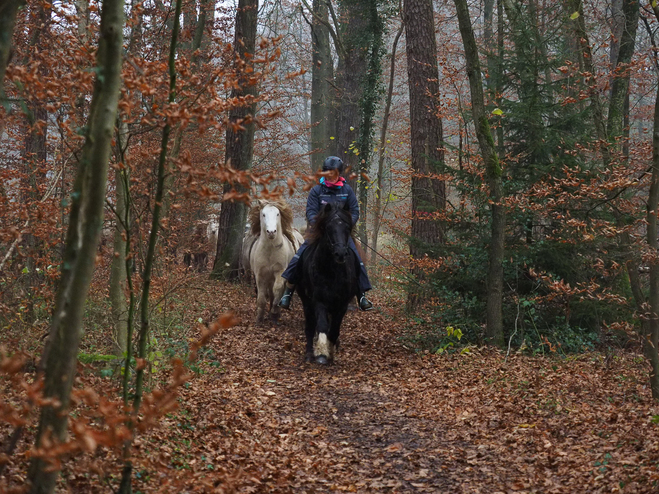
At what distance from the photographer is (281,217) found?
497 inches

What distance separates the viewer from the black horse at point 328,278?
934 centimetres

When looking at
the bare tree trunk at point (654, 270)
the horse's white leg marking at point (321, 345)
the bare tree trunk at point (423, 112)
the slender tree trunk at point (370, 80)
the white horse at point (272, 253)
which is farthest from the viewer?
the slender tree trunk at point (370, 80)

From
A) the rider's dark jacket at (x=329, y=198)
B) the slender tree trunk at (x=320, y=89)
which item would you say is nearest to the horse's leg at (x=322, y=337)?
the rider's dark jacket at (x=329, y=198)

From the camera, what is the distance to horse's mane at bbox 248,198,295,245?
40.4 feet

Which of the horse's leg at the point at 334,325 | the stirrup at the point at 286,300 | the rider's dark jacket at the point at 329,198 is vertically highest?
the rider's dark jacket at the point at 329,198

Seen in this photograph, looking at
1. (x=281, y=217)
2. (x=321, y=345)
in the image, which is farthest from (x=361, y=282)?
(x=281, y=217)

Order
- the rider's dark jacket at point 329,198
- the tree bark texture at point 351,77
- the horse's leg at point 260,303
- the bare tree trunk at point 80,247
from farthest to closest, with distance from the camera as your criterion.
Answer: the tree bark texture at point 351,77 → the horse's leg at point 260,303 → the rider's dark jacket at point 329,198 → the bare tree trunk at point 80,247

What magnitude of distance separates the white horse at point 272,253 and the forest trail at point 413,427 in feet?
8.21

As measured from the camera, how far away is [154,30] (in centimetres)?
1279

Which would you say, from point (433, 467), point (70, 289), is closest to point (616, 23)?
point (433, 467)

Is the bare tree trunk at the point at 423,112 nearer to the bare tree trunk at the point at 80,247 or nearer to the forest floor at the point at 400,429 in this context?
the forest floor at the point at 400,429

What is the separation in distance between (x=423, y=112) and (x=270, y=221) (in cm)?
408

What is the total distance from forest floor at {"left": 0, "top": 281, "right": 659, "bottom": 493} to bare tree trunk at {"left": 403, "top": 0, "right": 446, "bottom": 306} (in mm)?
3606

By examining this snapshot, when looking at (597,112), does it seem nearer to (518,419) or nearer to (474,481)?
(518,419)
